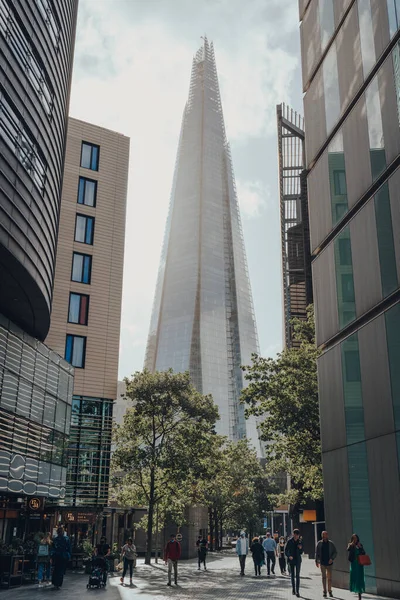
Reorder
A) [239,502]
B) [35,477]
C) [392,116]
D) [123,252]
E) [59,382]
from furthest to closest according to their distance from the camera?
[239,502] < [123,252] < [59,382] < [35,477] < [392,116]

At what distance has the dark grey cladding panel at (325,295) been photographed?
812 inches

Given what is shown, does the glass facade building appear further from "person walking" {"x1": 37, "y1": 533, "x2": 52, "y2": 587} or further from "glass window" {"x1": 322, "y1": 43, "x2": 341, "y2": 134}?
"glass window" {"x1": 322, "y1": 43, "x2": 341, "y2": 134}

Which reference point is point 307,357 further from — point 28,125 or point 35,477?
point 28,125

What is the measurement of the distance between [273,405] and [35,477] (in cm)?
1177

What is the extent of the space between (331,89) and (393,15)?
4928 millimetres

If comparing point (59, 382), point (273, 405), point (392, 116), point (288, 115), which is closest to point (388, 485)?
point (392, 116)

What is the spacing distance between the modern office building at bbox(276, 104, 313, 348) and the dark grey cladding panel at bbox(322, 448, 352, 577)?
108 feet

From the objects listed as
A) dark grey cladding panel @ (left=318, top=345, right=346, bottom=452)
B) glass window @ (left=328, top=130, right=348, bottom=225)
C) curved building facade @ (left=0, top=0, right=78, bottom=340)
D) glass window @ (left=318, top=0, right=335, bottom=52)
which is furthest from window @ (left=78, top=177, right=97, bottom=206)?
dark grey cladding panel @ (left=318, top=345, right=346, bottom=452)

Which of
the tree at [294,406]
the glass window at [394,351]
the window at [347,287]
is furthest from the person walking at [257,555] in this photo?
the glass window at [394,351]

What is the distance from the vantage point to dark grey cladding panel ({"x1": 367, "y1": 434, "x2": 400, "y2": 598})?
50.4ft

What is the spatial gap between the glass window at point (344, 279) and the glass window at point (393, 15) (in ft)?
20.1

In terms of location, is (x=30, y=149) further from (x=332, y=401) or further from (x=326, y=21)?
(x=332, y=401)

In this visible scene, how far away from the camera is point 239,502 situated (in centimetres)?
6662

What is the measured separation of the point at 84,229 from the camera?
41406 millimetres
